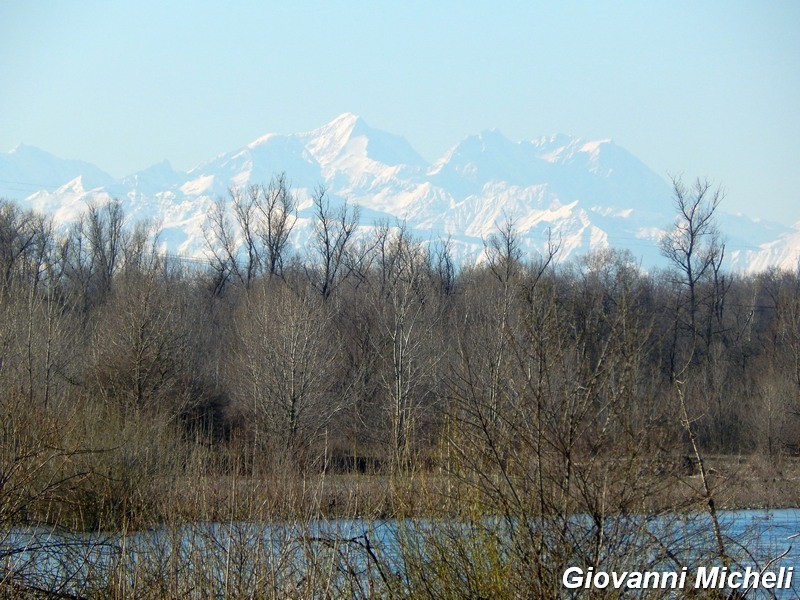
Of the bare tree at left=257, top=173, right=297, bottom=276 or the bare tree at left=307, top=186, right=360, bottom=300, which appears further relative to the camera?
the bare tree at left=257, top=173, right=297, bottom=276

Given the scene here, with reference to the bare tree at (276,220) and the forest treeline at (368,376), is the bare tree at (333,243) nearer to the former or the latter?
the forest treeline at (368,376)

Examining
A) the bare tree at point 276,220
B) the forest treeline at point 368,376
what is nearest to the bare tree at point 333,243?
the forest treeline at point 368,376

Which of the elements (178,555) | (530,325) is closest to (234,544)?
(178,555)

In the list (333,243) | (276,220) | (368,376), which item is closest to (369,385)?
(368,376)

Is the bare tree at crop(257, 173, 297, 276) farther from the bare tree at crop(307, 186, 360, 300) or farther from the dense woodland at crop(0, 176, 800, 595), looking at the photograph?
the bare tree at crop(307, 186, 360, 300)

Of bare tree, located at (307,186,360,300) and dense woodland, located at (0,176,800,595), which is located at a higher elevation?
bare tree, located at (307,186,360,300)

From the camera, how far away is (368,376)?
39375mm

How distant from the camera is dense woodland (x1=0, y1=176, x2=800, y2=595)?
6430 mm

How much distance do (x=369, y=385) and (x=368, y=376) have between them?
2.82 meters

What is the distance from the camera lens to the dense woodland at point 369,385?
6.43m

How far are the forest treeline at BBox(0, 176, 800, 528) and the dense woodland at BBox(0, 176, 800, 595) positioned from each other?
0.06 meters

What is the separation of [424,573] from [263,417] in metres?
20.0

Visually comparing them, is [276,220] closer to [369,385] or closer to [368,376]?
[368,376]

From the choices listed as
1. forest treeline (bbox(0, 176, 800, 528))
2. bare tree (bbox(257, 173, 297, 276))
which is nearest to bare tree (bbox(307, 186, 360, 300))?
forest treeline (bbox(0, 176, 800, 528))
